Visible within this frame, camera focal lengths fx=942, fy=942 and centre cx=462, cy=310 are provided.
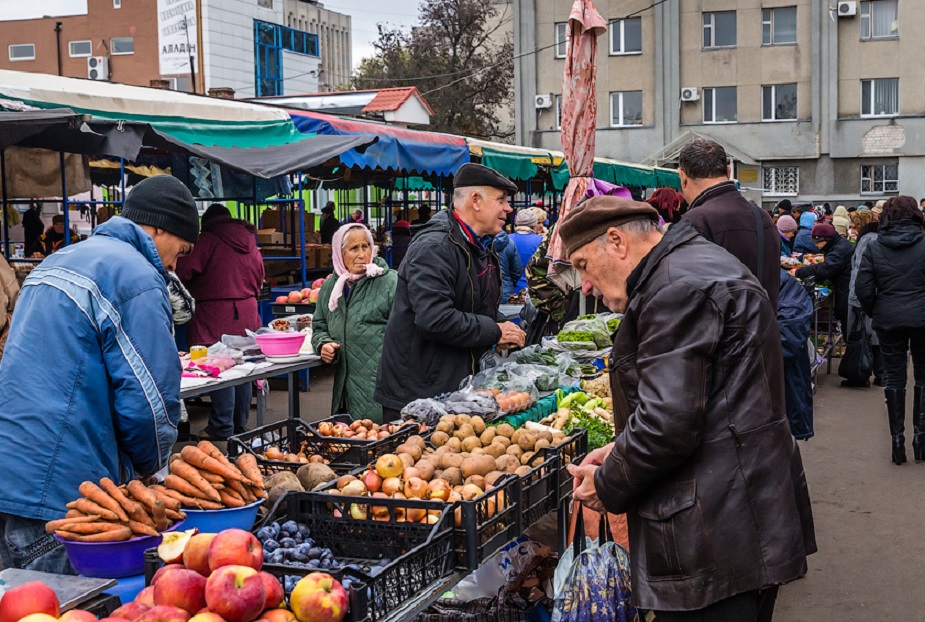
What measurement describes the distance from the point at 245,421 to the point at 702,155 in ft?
18.1

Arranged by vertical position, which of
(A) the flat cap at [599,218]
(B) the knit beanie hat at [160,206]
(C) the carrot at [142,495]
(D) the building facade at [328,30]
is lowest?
(C) the carrot at [142,495]

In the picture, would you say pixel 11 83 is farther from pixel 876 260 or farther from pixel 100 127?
pixel 876 260

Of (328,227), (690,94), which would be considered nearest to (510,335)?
(328,227)

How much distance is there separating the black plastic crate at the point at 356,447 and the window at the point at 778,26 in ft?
120

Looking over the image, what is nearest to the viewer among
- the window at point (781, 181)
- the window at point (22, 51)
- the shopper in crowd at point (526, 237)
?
the shopper in crowd at point (526, 237)

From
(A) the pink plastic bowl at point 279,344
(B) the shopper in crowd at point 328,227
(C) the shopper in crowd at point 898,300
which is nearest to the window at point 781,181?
(B) the shopper in crowd at point 328,227

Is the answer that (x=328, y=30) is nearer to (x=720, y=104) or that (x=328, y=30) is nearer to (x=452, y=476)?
(x=720, y=104)

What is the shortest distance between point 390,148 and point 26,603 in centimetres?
956

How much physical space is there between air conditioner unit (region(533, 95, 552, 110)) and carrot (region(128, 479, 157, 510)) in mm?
37071

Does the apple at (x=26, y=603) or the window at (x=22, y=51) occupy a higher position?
the window at (x=22, y=51)

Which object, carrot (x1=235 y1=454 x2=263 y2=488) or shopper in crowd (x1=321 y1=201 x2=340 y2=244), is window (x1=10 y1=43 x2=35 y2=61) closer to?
shopper in crowd (x1=321 y1=201 x2=340 y2=244)

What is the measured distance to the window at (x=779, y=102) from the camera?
36.4m

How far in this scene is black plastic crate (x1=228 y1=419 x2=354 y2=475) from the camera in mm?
3598

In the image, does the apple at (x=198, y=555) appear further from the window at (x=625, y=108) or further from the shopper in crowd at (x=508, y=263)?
the window at (x=625, y=108)
